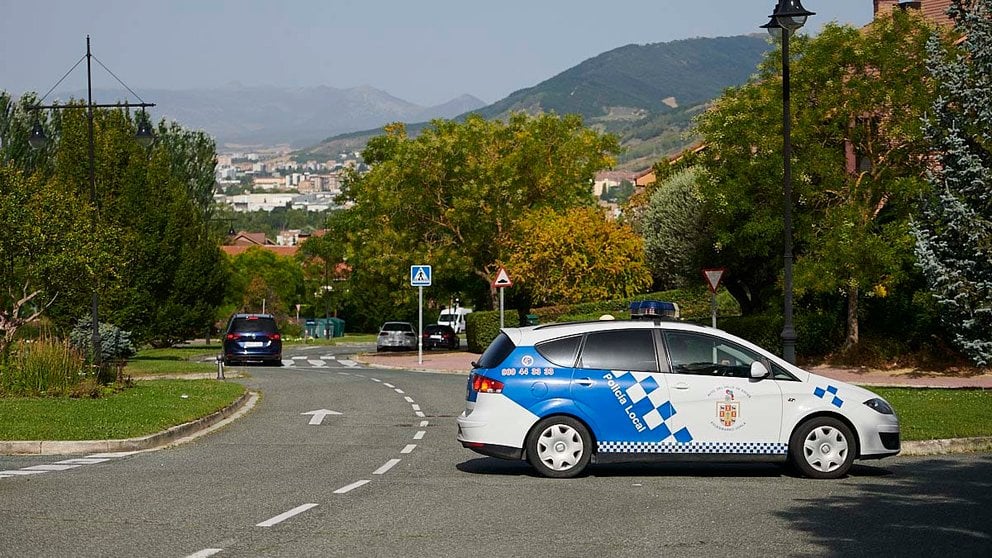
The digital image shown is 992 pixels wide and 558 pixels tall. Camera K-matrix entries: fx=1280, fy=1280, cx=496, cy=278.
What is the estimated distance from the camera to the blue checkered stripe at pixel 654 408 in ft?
43.5

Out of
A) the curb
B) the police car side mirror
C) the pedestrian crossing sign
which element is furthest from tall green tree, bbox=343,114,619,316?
the police car side mirror

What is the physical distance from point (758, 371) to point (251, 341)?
30.0 metres

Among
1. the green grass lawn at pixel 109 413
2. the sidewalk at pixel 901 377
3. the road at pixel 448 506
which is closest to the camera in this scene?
the road at pixel 448 506

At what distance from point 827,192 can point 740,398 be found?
22500 millimetres

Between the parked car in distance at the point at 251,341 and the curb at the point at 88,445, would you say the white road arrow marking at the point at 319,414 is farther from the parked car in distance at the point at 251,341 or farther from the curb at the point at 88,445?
the parked car in distance at the point at 251,341

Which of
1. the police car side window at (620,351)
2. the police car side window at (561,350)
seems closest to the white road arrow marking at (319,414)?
the police car side window at (561,350)

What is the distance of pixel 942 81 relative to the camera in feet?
96.3

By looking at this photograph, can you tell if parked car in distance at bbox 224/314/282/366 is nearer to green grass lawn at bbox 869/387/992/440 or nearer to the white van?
green grass lawn at bbox 869/387/992/440

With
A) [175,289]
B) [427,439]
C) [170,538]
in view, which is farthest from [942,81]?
[175,289]

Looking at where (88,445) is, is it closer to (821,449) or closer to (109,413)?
(109,413)

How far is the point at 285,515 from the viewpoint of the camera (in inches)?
410

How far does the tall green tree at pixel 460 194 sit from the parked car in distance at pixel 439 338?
29.0 ft

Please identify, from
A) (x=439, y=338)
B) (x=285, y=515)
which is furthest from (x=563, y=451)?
(x=439, y=338)

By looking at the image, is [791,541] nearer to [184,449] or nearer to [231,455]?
[231,455]
